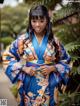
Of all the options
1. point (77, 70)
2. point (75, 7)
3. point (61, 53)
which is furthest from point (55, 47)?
point (75, 7)

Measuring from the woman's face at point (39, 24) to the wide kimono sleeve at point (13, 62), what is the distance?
0.30 metres

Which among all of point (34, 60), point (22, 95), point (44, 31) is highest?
point (44, 31)

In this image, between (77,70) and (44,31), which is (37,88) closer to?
(44,31)

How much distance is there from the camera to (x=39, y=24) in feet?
16.6

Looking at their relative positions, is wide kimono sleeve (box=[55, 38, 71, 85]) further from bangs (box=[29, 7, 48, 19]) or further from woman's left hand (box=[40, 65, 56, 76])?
bangs (box=[29, 7, 48, 19])

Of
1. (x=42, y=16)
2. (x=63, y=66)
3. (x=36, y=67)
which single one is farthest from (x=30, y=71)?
(x=42, y=16)

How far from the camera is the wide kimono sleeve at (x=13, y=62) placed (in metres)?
5.08

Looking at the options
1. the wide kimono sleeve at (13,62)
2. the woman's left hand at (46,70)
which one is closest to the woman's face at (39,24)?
the wide kimono sleeve at (13,62)

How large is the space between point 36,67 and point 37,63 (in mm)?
52

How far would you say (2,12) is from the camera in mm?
42000

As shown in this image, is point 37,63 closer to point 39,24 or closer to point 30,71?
point 30,71

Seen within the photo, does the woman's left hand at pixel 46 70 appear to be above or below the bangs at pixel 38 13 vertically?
below

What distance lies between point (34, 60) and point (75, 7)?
9.85 ft

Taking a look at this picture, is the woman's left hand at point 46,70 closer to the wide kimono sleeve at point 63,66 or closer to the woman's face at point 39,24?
the wide kimono sleeve at point 63,66
